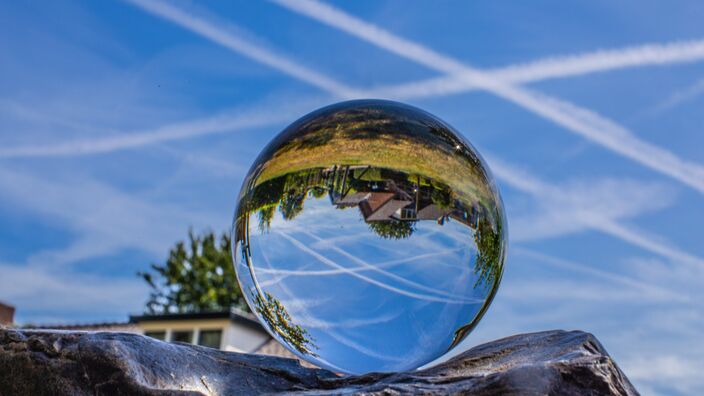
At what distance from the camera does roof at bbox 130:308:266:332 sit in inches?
808

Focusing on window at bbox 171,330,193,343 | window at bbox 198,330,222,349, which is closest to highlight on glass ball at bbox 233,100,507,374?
window at bbox 198,330,222,349

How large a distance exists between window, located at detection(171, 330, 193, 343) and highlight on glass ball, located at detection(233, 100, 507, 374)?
1686 centimetres

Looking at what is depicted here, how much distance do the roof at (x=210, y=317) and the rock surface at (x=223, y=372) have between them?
52.9ft

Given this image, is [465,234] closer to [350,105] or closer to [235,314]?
[350,105]

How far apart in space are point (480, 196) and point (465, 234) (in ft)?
1.10

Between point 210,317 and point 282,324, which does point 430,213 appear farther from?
point 210,317

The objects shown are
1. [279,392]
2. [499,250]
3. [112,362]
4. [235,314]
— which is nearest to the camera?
[112,362]

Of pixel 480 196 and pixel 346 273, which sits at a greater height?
pixel 480 196

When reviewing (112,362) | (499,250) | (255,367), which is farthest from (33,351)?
(499,250)

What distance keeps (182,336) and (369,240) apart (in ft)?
58.7

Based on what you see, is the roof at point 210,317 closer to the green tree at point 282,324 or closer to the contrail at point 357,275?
the green tree at point 282,324

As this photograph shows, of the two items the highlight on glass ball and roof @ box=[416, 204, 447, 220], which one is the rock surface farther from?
roof @ box=[416, 204, 447, 220]

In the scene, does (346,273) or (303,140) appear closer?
(346,273)

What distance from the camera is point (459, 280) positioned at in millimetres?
4590
